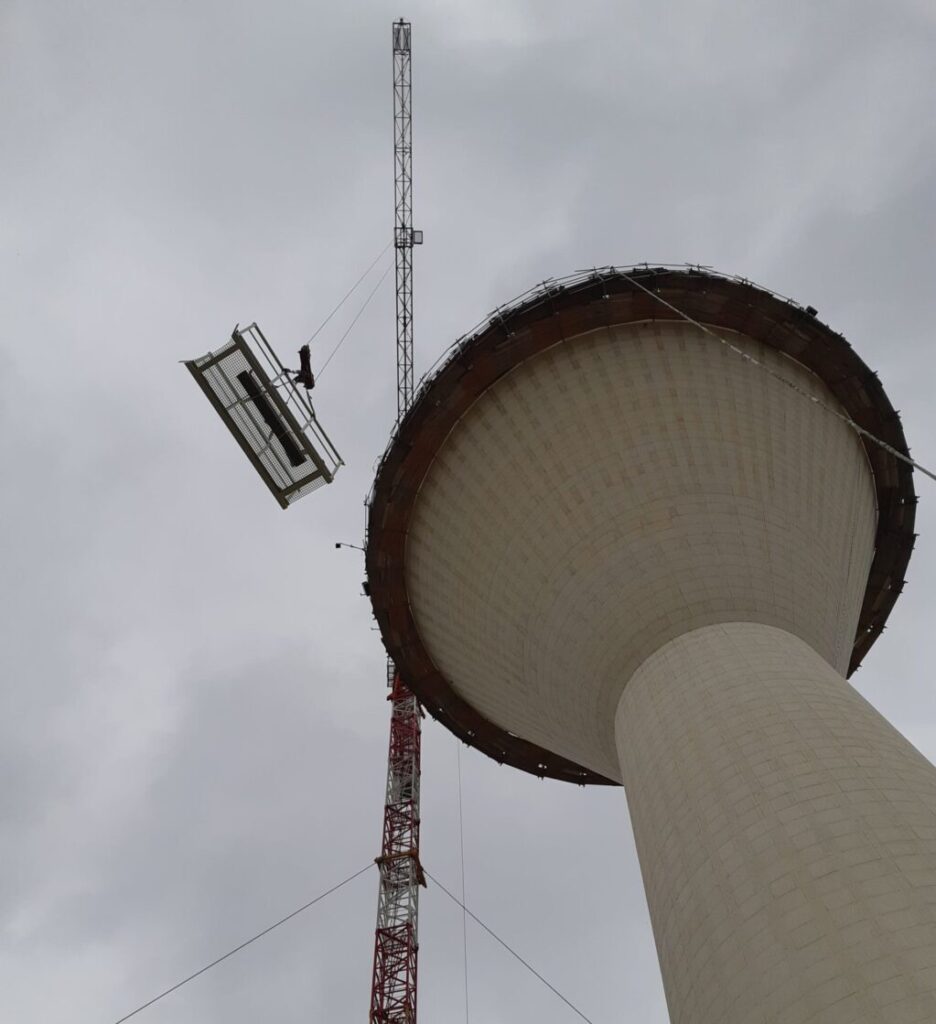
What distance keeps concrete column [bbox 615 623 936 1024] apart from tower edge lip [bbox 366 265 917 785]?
6474mm

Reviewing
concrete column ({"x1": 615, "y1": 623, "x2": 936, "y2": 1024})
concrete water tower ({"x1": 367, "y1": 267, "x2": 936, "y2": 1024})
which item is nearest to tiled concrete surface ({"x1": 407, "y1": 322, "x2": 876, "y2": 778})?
concrete water tower ({"x1": 367, "y1": 267, "x2": 936, "y2": 1024})

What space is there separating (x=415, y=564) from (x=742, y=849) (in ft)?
32.0

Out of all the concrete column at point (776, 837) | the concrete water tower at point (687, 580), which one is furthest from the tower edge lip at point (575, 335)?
the concrete column at point (776, 837)

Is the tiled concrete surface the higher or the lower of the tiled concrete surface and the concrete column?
the higher

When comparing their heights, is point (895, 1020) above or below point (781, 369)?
below

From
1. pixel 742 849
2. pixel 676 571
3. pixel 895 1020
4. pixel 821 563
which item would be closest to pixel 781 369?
pixel 821 563

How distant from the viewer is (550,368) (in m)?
18.6

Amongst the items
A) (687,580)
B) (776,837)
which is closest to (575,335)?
(687,580)

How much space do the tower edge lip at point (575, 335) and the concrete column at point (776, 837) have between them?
6474 mm

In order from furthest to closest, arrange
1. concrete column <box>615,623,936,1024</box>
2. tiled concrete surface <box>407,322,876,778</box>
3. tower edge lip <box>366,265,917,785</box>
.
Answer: tower edge lip <box>366,265,917,785</box> → tiled concrete surface <box>407,322,876,778</box> → concrete column <box>615,623,936,1024</box>

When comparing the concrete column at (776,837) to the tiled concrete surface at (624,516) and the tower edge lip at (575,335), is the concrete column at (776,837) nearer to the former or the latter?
the tiled concrete surface at (624,516)

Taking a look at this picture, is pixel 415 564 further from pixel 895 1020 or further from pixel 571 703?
pixel 895 1020

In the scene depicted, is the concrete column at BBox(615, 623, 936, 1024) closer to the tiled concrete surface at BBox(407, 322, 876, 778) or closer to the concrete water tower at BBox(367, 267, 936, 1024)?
the concrete water tower at BBox(367, 267, 936, 1024)

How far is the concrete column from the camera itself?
10.7 m
